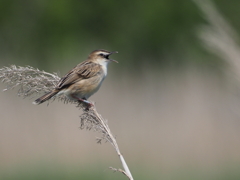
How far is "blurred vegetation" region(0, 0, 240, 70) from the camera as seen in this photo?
24031 millimetres

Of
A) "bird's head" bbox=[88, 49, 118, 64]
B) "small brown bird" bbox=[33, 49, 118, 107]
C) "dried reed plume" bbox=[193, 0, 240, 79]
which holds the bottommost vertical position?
"dried reed plume" bbox=[193, 0, 240, 79]

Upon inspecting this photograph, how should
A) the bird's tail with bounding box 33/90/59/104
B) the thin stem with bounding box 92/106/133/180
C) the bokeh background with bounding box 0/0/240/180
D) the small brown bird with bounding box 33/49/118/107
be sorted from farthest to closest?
the bokeh background with bounding box 0/0/240/180 < the small brown bird with bounding box 33/49/118/107 < the bird's tail with bounding box 33/90/59/104 < the thin stem with bounding box 92/106/133/180

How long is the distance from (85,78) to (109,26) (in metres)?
20.8

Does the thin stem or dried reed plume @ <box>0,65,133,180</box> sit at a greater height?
dried reed plume @ <box>0,65,133,180</box>

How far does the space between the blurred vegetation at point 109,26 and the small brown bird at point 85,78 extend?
16752 millimetres

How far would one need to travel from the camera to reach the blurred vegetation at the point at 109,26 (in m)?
24.0

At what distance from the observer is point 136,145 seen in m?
11.1

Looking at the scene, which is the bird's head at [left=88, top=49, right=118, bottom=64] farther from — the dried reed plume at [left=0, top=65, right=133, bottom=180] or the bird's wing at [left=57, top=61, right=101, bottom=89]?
the dried reed plume at [left=0, top=65, right=133, bottom=180]

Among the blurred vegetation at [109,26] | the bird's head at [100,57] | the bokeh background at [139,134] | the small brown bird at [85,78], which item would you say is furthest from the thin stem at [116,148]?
the blurred vegetation at [109,26]

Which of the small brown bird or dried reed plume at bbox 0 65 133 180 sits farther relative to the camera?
the small brown bird

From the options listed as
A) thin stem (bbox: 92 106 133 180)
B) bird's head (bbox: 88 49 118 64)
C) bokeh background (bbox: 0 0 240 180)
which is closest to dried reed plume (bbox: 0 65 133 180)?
thin stem (bbox: 92 106 133 180)

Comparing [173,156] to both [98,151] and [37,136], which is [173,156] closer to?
[98,151]

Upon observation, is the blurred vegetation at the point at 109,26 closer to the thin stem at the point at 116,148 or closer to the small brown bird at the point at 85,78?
the small brown bird at the point at 85,78

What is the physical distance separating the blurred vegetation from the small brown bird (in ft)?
55.0
